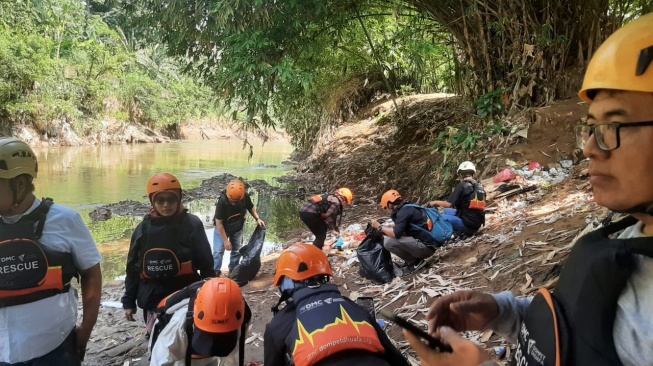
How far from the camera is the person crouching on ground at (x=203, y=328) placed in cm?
256

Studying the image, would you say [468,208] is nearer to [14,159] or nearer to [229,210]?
[229,210]

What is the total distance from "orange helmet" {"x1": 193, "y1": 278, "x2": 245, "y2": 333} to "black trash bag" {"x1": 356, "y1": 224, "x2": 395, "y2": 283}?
11.4 feet

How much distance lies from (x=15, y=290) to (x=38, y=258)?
0.62 feet

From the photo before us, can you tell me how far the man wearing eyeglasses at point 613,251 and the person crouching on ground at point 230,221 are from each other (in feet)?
20.6

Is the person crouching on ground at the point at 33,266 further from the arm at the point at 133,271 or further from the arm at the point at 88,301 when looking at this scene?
the arm at the point at 133,271

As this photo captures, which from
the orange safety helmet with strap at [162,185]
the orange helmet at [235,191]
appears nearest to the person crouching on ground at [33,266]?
the orange safety helmet with strap at [162,185]

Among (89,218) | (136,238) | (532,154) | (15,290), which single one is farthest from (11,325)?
(89,218)

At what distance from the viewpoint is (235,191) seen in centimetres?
722

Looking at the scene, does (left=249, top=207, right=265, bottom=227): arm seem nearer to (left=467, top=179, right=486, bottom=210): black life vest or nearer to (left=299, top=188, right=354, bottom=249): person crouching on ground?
(left=299, top=188, right=354, bottom=249): person crouching on ground

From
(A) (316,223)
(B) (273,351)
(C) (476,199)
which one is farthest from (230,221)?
(B) (273,351)

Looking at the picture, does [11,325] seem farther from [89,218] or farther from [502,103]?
[89,218]

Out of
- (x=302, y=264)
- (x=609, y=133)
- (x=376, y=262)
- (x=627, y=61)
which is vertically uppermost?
(x=627, y=61)

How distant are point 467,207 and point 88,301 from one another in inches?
197

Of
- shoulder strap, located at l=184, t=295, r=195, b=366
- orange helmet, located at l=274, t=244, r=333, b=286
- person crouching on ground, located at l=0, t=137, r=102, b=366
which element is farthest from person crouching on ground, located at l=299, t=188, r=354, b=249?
person crouching on ground, located at l=0, t=137, r=102, b=366
